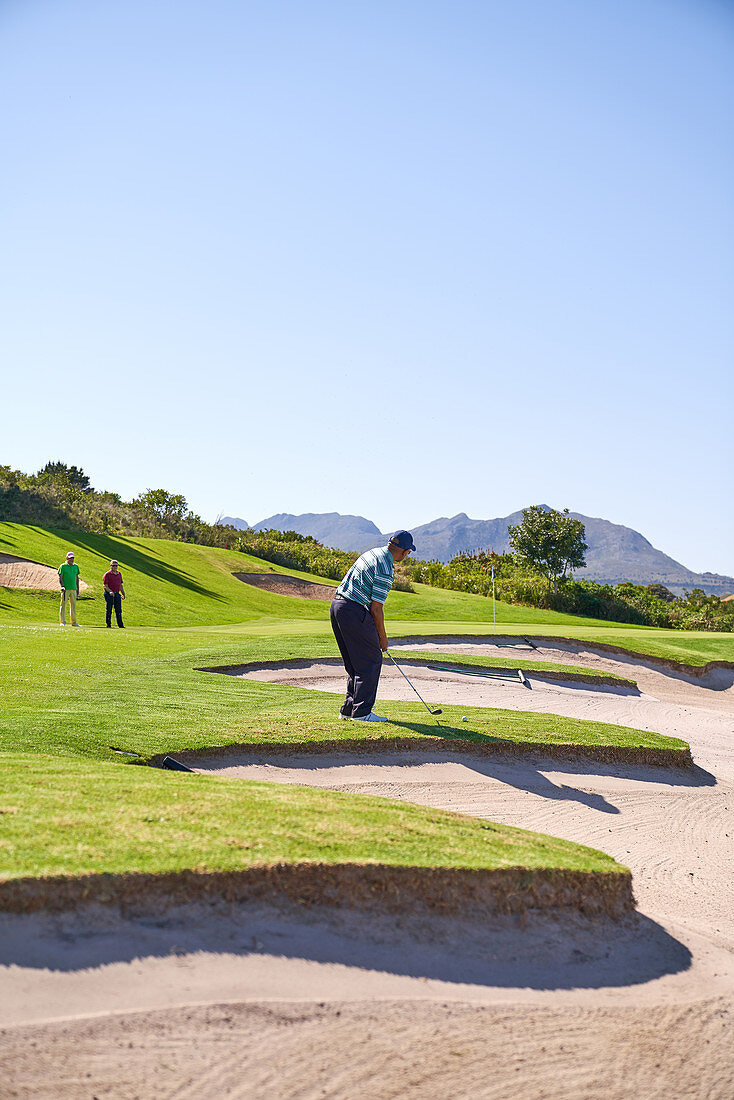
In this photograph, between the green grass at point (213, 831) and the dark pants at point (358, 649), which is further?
the dark pants at point (358, 649)

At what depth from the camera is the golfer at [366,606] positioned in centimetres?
880

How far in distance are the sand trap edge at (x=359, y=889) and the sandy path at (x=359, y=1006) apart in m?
0.09

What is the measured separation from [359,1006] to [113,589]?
19.6 meters

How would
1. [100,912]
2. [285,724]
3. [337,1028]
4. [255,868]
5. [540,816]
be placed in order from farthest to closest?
[285,724]
[540,816]
[255,868]
[100,912]
[337,1028]

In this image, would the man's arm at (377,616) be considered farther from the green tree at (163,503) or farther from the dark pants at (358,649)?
the green tree at (163,503)

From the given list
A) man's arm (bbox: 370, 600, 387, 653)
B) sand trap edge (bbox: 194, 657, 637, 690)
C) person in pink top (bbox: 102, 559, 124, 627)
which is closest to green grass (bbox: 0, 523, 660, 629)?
person in pink top (bbox: 102, 559, 124, 627)

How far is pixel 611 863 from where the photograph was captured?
524 cm

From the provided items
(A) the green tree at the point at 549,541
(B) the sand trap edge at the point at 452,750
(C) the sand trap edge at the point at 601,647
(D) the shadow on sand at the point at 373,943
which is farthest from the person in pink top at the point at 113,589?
(A) the green tree at the point at 549,541

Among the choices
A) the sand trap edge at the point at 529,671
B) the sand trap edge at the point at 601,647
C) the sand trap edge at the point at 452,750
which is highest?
the sand trap edge at the point at 601,647

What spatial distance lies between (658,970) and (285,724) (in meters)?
5.37

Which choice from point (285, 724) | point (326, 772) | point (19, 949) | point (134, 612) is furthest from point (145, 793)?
point (134, 612)

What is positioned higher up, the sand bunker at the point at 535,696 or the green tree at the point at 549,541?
the green tree at the point at 549,541

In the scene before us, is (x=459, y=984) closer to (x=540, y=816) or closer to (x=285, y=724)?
(x=540, y=816)

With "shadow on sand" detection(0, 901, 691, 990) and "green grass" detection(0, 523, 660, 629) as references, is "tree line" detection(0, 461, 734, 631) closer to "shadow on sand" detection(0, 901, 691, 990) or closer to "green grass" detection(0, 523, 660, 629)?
"green grass" detection(0, 523, 660, 629)
